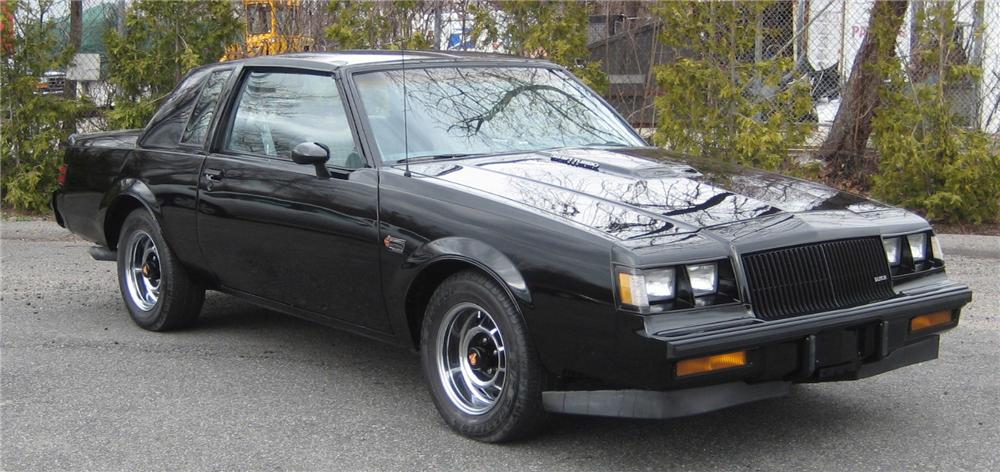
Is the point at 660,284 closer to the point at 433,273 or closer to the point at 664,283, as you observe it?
the point at 664,283

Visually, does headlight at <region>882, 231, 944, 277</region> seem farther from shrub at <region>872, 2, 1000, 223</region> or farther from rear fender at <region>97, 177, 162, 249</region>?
A: shrub at <region>872, 2, 1000, 223</region>

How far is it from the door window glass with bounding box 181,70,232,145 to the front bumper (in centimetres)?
289

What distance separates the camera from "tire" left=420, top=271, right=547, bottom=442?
435 cm

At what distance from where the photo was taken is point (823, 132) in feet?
36.0

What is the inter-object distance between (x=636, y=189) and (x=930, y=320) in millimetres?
1296

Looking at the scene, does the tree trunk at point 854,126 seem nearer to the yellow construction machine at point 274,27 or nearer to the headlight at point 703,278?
the yellow construction machine at point 274,27

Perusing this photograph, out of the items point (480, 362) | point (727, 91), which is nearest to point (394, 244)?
point (480, 362)

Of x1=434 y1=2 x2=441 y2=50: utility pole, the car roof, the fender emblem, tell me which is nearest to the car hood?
the fender emblem

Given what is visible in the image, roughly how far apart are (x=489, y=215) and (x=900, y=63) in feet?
21.5

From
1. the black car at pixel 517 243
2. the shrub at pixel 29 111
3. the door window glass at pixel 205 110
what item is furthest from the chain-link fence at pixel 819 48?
the shrub at pixel 29 111

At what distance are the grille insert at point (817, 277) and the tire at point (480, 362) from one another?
87cm

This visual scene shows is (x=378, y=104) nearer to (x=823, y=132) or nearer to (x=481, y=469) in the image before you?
(x=481, y=469)

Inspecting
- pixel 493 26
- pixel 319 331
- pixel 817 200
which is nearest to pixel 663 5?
pixel 493 26

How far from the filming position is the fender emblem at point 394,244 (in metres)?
4.83
